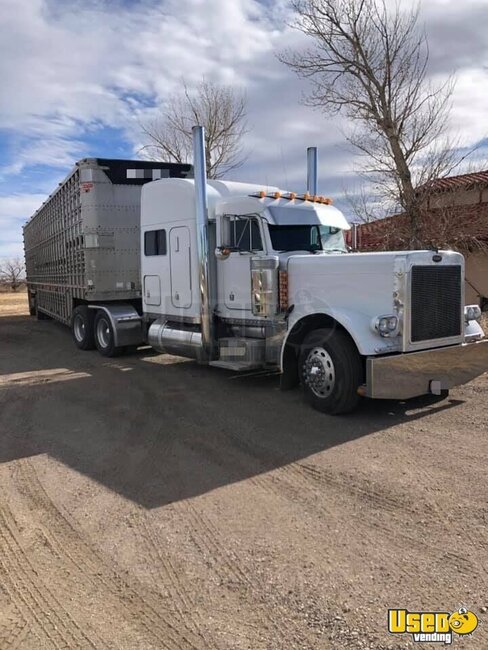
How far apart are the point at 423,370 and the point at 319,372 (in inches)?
45.7

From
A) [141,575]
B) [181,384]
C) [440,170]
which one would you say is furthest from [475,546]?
[440,170]

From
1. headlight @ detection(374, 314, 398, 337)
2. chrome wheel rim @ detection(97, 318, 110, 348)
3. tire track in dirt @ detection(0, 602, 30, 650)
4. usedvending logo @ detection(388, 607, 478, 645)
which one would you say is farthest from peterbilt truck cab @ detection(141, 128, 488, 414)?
tire track in dirt @ detection(0, 602, 30, 650)

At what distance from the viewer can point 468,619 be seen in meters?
2.59

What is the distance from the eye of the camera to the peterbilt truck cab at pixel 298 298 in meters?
5.72

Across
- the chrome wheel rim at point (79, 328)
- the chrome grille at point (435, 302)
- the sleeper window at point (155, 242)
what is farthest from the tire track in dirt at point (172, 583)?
the chrome wheel rim at point (79, 328)

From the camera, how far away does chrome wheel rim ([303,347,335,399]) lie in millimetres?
6004

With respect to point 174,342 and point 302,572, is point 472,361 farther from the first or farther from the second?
point 174,342

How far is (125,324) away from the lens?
410 inches

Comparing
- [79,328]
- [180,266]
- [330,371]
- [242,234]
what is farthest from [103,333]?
[330,371]

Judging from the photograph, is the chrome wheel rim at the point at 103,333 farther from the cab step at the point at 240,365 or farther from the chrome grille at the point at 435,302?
the chrome grille at the point at 435,302

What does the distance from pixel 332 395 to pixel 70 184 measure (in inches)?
327

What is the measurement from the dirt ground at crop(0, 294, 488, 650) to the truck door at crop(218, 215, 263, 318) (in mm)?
1626

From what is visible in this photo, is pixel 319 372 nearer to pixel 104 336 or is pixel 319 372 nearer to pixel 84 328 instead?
pixel 104 336

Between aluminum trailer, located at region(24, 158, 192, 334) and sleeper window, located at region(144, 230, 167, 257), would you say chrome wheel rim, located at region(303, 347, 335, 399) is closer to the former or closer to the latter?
sleeper window, located at region(144, 230, 167, 257)
